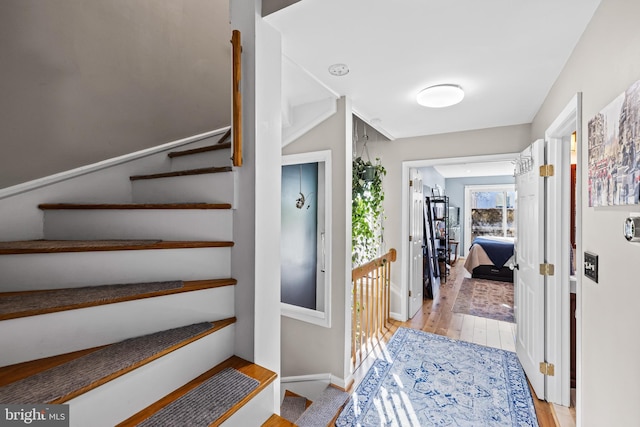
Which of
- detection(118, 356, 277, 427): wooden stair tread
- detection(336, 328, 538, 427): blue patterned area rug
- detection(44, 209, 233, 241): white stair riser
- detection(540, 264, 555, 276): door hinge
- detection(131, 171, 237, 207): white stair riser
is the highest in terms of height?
detection(131, 171, 237, 207): white stair riser

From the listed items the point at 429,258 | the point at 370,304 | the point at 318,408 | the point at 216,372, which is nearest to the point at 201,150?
Result: the point at 216,372

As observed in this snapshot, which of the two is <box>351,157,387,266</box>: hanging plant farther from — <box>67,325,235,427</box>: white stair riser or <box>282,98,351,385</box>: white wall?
<box>67,325,235,427</box>: white stair riser

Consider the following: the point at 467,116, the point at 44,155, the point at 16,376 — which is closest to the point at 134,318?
the point at 16,376

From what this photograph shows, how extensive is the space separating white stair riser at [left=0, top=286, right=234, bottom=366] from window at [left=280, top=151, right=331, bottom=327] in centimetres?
165

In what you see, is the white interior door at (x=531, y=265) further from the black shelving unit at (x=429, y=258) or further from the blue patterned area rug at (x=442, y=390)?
the black shelving unit at (x=429, y=258)

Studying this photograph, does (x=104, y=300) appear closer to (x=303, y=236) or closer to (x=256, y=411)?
(x=256, y=411)

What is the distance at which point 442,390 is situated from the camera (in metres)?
2.31

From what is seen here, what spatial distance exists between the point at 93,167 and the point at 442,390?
3.03 meters

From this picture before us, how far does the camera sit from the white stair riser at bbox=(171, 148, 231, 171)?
185 centimetres

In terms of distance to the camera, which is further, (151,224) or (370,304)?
(370,304)

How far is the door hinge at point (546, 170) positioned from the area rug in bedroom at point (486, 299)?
2479 millimetres

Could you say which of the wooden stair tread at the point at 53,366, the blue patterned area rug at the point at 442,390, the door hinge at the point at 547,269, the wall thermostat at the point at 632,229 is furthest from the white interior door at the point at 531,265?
the wooden stair tread at the point at 53,366

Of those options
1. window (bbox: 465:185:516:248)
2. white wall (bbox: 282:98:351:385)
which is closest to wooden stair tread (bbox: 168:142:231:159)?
white wall (bbox: 282:98:351:385)

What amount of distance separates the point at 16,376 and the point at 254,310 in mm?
780
